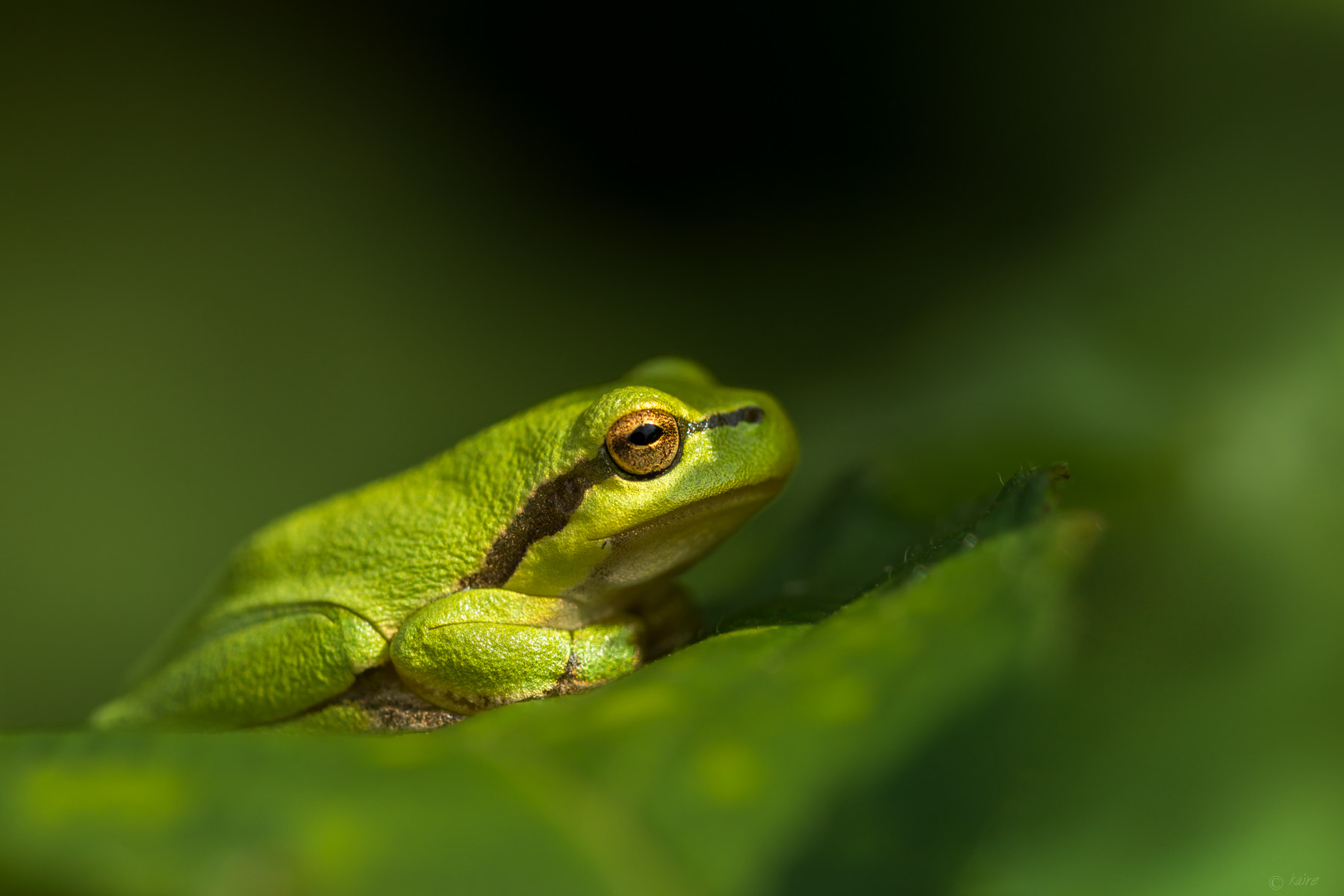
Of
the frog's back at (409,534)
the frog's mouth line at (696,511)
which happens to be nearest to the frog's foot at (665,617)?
the frog's mouth line at (696,511)

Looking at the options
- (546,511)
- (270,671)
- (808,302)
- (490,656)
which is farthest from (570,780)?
(808,302)

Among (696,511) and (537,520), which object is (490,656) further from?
(696,511)

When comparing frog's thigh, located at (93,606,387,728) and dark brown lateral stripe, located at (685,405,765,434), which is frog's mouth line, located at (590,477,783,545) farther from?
frog's thigh, located at (93,606,387,728)

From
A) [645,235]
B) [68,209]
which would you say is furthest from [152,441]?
[645,235]

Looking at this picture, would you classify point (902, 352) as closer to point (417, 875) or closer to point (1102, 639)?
point (1102, 639)

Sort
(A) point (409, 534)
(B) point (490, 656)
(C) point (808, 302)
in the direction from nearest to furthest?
(B) point (490, 656)
(A) point (409, 534)
(C) point (808, 302)

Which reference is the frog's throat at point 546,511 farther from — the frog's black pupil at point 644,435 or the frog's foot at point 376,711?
the frog's foot at point 376,711
